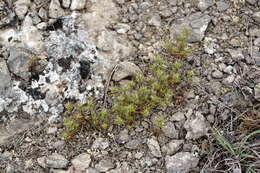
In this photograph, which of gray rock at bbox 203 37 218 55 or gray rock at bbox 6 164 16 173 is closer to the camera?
gray rock at bbox 6 164 16 173

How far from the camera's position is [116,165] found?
9.86ft

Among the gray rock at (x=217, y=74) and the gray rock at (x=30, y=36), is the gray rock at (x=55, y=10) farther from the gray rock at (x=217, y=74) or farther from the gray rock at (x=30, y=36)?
the gray rock at (x=217, y=74)

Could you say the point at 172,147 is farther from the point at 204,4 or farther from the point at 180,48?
the point at 204,4

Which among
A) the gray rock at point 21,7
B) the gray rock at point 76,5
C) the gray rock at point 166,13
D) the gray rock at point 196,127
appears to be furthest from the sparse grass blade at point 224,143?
the gray rock at point 21,7

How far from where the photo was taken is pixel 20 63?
10.9ft

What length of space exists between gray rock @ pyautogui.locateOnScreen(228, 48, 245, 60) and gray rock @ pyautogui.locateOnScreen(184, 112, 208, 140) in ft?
2.39

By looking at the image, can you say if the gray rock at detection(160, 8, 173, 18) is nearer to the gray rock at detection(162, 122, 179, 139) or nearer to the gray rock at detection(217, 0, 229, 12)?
the gray rock at detection(217, 0, 229, 12)

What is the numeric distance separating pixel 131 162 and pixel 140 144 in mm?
174

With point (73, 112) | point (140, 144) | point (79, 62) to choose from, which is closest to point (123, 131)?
point (140, 144)

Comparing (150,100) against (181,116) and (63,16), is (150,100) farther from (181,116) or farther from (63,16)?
(63,16)

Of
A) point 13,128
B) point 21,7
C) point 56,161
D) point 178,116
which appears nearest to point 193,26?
point 178,116

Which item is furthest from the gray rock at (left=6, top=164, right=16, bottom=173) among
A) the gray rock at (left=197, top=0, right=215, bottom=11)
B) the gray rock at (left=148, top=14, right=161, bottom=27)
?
the gray rock at (left=197, top=0, right=215, bottom=11)

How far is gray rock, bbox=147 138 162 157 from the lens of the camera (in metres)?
3.04

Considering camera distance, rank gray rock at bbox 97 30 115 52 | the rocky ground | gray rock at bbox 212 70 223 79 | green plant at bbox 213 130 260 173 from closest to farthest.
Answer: green plant at bbox 213 130 260 173, the rocky ground, gray rock at bbox 212 70 223 79, gray rock at bbox 97 30 115 52
